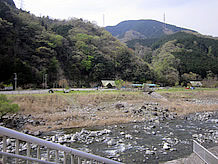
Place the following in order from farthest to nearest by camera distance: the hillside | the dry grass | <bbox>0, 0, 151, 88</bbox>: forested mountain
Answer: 1. the hillside
2. <bbox>0, 0, 151, 88</bbox>: forested mountain
3. the dry grass

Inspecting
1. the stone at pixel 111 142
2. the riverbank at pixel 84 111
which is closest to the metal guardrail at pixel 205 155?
the stone at pixel 111 142

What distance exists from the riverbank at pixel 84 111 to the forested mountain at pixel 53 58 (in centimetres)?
1160

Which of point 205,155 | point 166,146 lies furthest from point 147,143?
point 205,155

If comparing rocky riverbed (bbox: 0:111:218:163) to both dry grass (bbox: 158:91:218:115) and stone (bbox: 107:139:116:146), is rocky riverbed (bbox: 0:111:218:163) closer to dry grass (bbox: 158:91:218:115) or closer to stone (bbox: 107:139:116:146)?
stone (bbox: 107:139:116:146)

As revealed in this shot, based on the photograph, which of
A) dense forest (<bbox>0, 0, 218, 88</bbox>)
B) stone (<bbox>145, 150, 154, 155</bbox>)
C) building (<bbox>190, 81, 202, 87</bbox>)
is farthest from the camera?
building (<bbox>190, 81, 202, 87</bbox>)

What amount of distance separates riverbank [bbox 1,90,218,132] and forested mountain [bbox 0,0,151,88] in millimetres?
11600

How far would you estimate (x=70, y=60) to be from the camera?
131ft

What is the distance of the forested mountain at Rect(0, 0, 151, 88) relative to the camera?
28.5 m

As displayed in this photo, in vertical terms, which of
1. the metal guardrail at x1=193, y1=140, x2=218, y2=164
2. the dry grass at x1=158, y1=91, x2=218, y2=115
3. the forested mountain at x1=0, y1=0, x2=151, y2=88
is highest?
the forested mountain at x1=0, y1=0, x2=151, y2=88

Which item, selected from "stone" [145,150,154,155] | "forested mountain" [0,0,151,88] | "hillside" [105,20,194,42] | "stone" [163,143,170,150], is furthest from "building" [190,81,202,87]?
"hillside" [105,20,194,42]

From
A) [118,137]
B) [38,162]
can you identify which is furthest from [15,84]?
[38,162]

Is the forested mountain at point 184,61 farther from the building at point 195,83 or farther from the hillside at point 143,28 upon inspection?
the hillside at point 143,28

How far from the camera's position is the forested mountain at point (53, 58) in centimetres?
2848

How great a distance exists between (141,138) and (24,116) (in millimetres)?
10528
